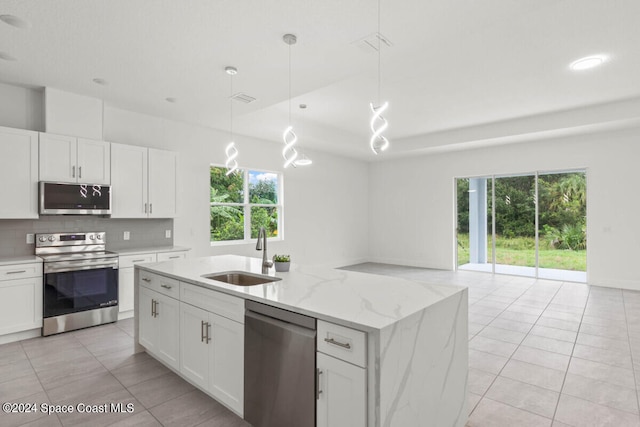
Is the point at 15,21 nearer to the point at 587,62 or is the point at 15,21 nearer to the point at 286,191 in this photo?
the point at 286,191

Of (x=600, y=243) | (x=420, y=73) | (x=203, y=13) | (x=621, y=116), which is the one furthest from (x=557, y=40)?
(x=600, y=243)

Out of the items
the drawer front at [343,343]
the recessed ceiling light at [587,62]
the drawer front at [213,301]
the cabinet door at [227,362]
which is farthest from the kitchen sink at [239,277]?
the recessed ceiling light at [587,62]

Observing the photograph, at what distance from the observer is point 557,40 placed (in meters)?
3.31

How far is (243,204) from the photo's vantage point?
6.25m

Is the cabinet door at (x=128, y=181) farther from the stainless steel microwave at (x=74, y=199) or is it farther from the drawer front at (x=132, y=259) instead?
the drawer front at (x=132, y=259)

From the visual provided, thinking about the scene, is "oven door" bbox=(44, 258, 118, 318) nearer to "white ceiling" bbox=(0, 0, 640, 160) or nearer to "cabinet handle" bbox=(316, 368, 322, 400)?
"white ceiling" bbox=(0, 0, 640, 160)

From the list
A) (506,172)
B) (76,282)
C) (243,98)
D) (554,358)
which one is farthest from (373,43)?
(506,172)

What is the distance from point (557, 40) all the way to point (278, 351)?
381cm

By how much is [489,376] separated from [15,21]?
4637mm

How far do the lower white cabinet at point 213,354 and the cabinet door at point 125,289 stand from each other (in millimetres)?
2146

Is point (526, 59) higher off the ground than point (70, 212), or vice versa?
point (526, 59)

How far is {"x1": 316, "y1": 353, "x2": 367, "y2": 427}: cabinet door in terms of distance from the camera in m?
1.47

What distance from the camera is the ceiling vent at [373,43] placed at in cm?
277

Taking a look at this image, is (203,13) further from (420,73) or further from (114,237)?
(114,237)
